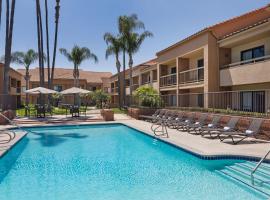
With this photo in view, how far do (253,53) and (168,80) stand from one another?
1106 cm

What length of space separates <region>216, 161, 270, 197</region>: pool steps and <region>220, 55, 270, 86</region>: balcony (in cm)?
871

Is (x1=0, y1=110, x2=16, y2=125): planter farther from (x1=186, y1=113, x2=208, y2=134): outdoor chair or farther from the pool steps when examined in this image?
the pool steps

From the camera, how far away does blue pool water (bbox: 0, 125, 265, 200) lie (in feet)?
24.2

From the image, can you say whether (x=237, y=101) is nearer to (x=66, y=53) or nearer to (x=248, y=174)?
(x=248, y=174)

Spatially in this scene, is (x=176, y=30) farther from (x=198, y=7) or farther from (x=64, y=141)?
(x=64, y=141)

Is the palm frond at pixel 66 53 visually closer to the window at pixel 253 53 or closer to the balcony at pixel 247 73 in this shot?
the balcony at pixel 247 73

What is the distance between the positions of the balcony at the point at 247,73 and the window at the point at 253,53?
524 millimetres

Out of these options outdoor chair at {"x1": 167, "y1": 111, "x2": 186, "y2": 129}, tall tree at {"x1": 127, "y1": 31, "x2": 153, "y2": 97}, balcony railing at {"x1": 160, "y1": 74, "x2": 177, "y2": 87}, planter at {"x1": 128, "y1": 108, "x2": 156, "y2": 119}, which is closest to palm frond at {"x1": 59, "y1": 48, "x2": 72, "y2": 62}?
tall tree at {"x1": 127, "y1": 31, "x2": 153, "y2": 97}

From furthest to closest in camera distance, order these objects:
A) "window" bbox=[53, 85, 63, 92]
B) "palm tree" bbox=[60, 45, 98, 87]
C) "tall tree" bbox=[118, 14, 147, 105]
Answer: "window" bbox=[53, 85, 63, 92]
"palm tree" bbox=[60, 45, 98, 87]
"tall tree" bbox=[118, 14, 147, 105]

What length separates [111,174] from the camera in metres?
9.19

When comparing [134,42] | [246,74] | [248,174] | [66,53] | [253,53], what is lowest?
[248,174]

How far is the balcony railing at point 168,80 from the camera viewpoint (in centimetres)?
2797

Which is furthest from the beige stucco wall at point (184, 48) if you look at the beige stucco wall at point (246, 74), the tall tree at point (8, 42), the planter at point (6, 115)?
the planter at point (6, 115)

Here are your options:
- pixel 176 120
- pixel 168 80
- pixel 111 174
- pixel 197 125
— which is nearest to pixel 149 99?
pixel 168 80
